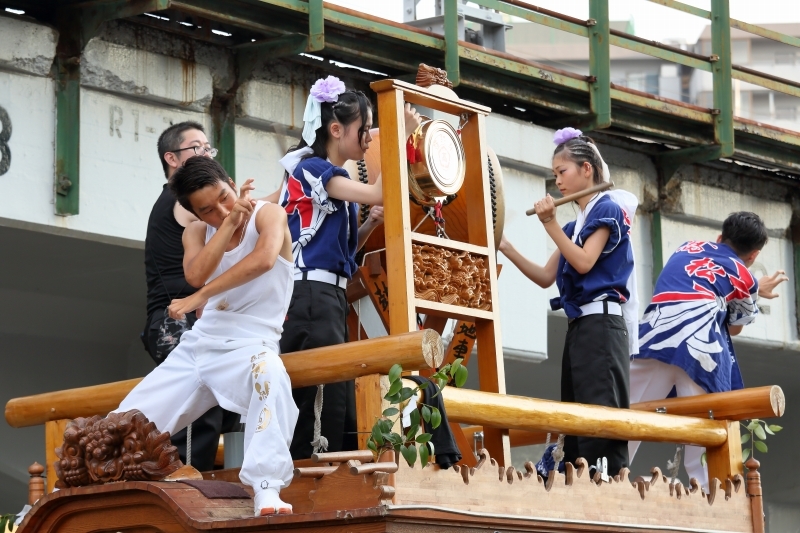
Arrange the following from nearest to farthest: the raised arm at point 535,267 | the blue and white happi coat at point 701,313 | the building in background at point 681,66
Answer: the raised arm at point 535,267 → the blue and white happi coat at point 701,313 → the building in background at point 681,66

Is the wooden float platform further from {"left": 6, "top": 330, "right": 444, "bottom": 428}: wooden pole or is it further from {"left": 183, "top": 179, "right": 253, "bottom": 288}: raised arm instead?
{"left": 183, "top": 179, "right": 253, "bottom": 288}: raised arm

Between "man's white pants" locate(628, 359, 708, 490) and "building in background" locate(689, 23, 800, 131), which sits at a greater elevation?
"building in background" locate(689, 23, 800, 131)

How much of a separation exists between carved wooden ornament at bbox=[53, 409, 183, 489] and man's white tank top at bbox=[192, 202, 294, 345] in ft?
1.23

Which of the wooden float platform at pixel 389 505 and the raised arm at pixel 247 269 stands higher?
the raised arm at pixel 247 269

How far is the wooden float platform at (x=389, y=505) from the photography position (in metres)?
4.36

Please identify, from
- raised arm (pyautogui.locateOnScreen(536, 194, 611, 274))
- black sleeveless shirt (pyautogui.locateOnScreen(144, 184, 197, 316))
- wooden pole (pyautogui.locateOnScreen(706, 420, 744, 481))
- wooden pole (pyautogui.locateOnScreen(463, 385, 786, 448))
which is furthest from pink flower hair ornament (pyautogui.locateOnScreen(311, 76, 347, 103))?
wooden pole (pyautogui.locateOnScreen(706, 420, 744, 481))

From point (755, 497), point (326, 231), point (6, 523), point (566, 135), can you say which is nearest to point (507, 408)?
point (326, 231)

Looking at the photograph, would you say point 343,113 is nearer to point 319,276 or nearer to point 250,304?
point 319,276

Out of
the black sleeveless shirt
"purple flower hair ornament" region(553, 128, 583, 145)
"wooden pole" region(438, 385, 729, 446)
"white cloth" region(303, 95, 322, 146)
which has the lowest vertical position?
"wooden pole" region(438, 385, 729, 446)

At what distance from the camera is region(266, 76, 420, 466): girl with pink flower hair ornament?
519 cm

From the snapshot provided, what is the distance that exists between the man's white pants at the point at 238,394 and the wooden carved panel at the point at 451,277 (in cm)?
82

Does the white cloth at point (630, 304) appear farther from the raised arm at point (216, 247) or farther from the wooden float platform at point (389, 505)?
the raised arm at point (216, 247)

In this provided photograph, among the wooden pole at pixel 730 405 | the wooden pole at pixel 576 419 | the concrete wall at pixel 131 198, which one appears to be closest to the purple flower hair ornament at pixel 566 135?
the wooden pole at pixel 730 405

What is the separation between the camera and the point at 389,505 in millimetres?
4281
